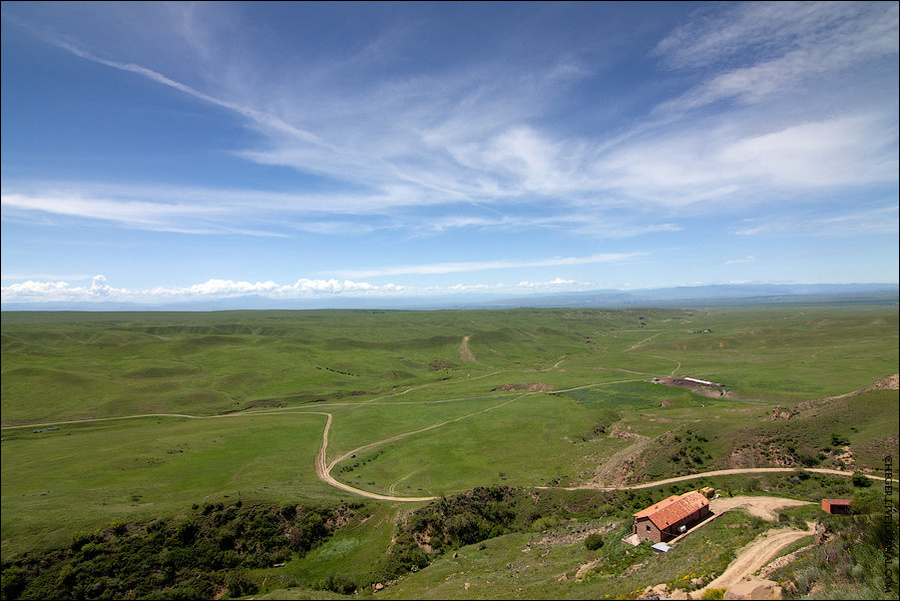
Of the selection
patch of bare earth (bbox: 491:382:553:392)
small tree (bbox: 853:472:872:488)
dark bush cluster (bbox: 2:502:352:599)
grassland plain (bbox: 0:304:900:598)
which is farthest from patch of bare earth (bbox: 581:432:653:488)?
patch of bare earth (bbox: 491:382:553:392)

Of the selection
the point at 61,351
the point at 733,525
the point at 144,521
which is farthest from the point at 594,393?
the point at 61,351

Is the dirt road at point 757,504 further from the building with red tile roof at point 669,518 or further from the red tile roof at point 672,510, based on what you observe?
the building with red tile roof at point 669,518

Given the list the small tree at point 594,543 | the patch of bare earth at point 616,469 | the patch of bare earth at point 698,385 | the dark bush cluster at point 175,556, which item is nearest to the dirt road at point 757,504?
the small tree at point 594,543

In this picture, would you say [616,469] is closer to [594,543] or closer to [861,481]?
[861,481]

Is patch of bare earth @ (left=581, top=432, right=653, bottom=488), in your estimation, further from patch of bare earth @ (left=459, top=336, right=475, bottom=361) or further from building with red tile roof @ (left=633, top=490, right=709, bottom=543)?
patch of bare earth @ (left=459, top=336, right=475, bottom=361)

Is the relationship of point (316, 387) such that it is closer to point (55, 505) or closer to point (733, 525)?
point (55, 505)

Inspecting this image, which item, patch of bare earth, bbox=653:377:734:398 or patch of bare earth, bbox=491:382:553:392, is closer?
patch of bare earth, bbox=653:377:734:398

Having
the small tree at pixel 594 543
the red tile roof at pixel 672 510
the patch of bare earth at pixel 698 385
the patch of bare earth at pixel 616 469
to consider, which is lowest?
the patch of bare earth at pixel 698 385
